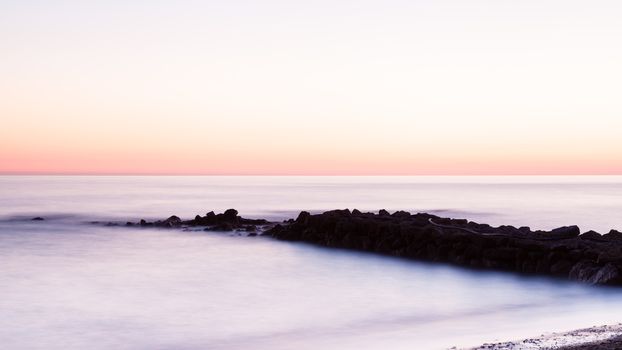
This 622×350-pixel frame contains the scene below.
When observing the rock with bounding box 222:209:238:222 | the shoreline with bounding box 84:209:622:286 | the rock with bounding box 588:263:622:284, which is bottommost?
the rock with bounding box 588:263:622:284

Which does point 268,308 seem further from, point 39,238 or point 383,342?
point 39,238

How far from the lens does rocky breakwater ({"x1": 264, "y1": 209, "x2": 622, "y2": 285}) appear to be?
1841cm

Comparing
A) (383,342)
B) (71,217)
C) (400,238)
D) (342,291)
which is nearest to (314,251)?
(400,238)

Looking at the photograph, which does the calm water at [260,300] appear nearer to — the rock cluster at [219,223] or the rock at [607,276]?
the rock at [607,276]

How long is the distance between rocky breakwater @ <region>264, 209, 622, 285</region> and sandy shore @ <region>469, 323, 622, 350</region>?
6.08m

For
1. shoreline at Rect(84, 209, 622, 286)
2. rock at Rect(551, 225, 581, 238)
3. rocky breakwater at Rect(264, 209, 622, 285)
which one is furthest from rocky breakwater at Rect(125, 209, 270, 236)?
rock at Rect(551, 225, 581, 238)

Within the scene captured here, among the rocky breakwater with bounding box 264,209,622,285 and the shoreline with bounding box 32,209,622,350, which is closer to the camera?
the shoreline with bounding box 32,209,622,350

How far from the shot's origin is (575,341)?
10.2 m

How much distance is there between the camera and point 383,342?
38.8ft

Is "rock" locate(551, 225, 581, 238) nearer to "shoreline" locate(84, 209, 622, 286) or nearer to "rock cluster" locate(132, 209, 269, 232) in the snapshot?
"shoreline" locate(84, 209, 622, 286)

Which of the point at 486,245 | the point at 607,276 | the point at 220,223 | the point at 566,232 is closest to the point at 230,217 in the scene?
the point at 220,223

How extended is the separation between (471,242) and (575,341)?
1179 centimetres

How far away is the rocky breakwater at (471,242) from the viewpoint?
1841 centimetres

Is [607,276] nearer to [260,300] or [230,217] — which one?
[260,300]
